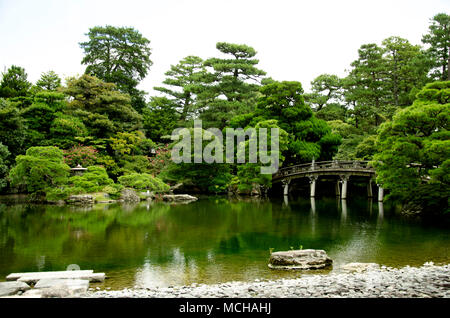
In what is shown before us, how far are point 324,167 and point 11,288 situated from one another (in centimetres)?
1994

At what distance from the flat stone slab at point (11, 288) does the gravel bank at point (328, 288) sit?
42.0 inches

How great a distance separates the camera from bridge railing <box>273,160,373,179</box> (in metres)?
21.5

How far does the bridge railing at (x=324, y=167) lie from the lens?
21484mm

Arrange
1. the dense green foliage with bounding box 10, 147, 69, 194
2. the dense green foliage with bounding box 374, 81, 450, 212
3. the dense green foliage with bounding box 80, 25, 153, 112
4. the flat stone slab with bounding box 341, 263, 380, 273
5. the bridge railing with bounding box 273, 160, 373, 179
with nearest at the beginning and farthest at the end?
the flat stone slab with bounding box 341, 263, 380, 273, the dense green foliage with bounding box 374, 81, 450, 212, the dense green foliage with bounding box 10, 147, 69, 194, the bridge railing with bounding box 273, 160, 373, 179, the dense green foliage with bounding box 80, 25, 153, 112

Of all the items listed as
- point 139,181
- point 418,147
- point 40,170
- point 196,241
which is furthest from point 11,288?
point 139,181

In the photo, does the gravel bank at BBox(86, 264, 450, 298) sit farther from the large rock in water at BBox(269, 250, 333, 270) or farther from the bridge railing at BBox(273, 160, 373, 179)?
the bridge railing at BBox(273, 160, 373, 179)

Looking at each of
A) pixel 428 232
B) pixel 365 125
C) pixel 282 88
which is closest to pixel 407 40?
pixel 365 125

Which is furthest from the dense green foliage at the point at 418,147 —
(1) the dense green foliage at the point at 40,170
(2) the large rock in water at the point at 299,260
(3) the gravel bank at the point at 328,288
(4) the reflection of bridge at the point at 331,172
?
(1) the dense green foliage at the point at 40,170

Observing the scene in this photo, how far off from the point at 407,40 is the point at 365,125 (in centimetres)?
737

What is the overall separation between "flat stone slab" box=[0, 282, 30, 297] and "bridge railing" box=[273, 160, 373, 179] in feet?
59.2

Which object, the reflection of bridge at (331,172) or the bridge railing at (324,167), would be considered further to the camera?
the bridge railing at (324,167)

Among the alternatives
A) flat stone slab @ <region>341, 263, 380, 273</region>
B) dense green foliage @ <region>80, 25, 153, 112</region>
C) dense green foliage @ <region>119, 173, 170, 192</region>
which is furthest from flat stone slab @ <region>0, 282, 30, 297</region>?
dense green foliage @ <region>80, 25, 153, 112</region>

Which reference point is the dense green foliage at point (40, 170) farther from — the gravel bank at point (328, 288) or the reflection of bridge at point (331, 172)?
the gravel bank at point (328, 288)
